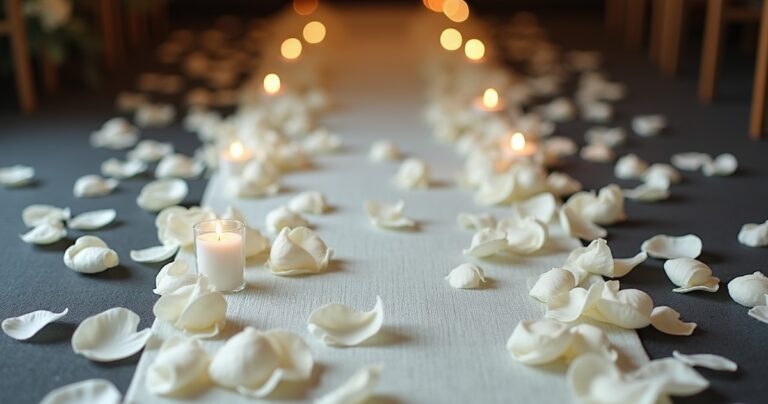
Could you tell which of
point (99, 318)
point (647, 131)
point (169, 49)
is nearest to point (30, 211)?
point (99, 318)

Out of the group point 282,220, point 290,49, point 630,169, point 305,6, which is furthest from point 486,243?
point 305,6

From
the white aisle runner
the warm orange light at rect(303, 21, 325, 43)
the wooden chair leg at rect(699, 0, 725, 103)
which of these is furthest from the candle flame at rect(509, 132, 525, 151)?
the warm orange light at rect(303, 21, 325, 43)

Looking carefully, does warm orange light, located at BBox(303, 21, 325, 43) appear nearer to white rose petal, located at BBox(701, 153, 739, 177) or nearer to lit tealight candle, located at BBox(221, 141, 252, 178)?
lit tealight candle, located at BBox(221, 141, 252, 178)

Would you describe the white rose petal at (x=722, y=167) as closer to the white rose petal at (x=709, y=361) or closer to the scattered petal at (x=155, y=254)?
the white rose petal at (x=709, y=361)

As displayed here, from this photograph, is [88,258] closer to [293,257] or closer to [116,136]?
[293,257]

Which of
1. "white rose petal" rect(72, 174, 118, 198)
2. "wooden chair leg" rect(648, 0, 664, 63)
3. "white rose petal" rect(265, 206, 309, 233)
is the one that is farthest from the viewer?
"wooden chair leg" rect(648, 0, 664, 63)

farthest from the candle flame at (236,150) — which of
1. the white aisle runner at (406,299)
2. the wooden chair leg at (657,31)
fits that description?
the wooden chair leg at (657,31)

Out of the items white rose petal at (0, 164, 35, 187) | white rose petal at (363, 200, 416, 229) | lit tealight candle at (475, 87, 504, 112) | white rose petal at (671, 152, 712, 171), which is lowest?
white rose petal at (671, 152, 712, 171)
